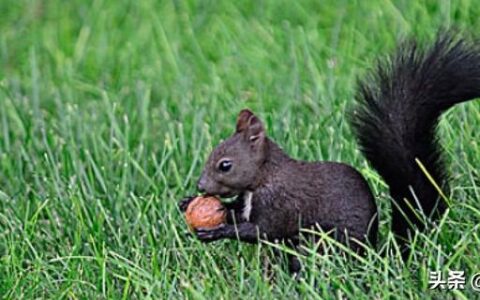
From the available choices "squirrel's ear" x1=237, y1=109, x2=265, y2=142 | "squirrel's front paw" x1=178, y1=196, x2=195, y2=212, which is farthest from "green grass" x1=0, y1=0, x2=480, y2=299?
"squirrel's ear" x1=237, y1=109, x2=265, y2=142

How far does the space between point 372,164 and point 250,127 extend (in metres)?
0.42

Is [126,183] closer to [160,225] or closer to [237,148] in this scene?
[160,225]

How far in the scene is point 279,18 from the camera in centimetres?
680

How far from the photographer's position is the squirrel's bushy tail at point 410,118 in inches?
168

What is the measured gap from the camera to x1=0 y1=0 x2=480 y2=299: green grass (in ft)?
13.7

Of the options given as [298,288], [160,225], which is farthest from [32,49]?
[298,288]

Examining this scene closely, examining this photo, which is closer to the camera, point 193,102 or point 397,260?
point 397,260

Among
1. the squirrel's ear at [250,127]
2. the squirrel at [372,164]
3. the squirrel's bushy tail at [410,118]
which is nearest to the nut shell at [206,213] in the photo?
the squirrel at [372,164]

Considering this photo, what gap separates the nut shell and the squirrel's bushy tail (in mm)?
499

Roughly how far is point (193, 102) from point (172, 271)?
171cm

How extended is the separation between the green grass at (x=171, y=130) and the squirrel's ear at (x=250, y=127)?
14.5 inches

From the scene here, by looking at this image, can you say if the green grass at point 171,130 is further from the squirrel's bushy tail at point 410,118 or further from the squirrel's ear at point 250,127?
the squirrel's ear at point 250,127

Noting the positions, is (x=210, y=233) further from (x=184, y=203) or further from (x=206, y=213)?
(x=184, y=203)

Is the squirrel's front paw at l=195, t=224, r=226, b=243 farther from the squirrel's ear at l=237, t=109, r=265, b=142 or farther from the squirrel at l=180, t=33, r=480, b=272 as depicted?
the squirrel's ear at l=237, t=109, r=265, b=142
